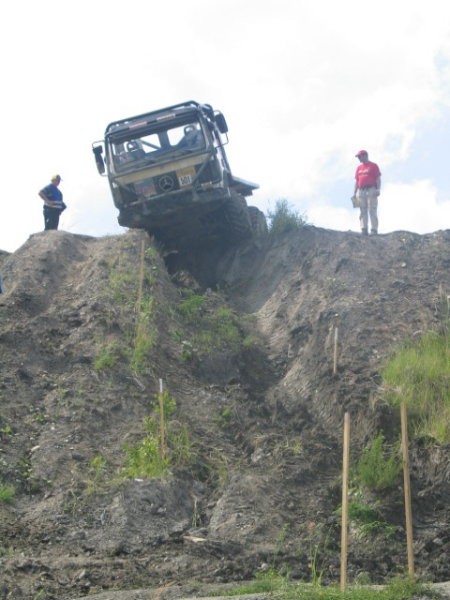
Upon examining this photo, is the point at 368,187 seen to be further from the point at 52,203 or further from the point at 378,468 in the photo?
the point at 378,468

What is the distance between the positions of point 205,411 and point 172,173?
590 centimetres

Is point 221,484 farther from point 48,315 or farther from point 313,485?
point 48,315

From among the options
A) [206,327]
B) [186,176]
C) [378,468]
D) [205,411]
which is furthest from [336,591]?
[186,176]

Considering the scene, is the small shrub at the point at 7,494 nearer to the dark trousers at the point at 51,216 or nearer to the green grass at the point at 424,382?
the green grass at the point at 424,382

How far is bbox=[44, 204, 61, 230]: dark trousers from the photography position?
17.7 metres

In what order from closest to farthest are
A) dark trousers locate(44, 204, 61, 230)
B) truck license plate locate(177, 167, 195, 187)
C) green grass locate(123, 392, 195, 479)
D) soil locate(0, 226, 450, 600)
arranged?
soil locate(0, 226, 450, 600) → green grass locate(123, 392, 195, 479) → truck license plate locate(177, 167, 195, 187) → dark trousers locate(44, 204, 61, 230)

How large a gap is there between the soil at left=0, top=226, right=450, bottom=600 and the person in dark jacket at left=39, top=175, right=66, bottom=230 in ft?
3.49

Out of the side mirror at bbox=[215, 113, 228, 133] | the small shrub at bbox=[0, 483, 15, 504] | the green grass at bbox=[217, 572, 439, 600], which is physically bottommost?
the green grass at bbox=[217, 572, 439, 600]

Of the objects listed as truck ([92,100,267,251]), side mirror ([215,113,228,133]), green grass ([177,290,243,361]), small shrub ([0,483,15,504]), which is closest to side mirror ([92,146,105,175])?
truck ([92,100,267,251])

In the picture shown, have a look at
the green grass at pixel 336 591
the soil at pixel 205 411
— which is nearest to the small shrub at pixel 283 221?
the soil at pixel 205 411

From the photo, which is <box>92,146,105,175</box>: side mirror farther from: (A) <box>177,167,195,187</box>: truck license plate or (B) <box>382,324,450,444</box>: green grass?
(B) <box>382,324,450,444</box>: green grass

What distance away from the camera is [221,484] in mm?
9758

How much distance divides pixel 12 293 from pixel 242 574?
6.68m

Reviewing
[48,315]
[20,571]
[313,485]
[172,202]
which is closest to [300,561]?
[313,485]
